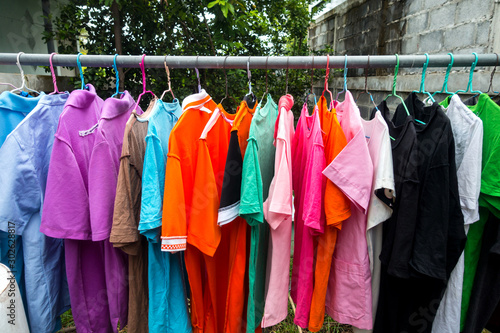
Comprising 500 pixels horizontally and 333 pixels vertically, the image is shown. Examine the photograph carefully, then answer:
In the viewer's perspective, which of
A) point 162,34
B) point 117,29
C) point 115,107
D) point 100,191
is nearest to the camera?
point 100,191

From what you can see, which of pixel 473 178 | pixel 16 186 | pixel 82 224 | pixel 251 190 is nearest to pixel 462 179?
pixel 473 178

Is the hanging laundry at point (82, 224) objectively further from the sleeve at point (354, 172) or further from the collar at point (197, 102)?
the sleeve at point (354, 172)

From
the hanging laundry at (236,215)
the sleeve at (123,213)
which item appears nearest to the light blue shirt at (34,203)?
the sleeve at (123,213)

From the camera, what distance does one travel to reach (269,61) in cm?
136

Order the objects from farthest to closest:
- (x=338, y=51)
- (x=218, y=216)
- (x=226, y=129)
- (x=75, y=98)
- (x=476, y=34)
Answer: (x=338, y=51) < (x=476, y=34) < (x=226, y=129) < (x=75, y=98) < (x=218, y=216)

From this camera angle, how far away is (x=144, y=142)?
130 centimetres

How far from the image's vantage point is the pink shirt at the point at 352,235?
1.13 m

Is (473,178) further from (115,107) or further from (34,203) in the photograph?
(34,203)

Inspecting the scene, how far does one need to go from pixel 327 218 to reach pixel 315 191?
0.39ft

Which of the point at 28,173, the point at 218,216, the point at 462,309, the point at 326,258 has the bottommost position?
the point at 462,309

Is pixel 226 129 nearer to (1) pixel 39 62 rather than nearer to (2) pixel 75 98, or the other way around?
(2) pixel 75 98

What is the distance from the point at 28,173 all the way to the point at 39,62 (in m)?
0.59

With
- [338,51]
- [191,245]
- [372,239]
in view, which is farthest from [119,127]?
[338,51]

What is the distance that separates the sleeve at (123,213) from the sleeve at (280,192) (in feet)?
1.88
